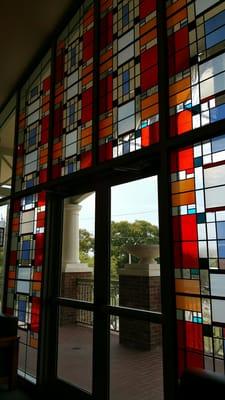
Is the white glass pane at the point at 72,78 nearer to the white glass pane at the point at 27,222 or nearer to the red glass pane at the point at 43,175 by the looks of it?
the red glass pane at the point at 43,175

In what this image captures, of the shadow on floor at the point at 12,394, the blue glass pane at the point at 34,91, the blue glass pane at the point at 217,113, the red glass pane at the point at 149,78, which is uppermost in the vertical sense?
the blue glass pane at the point at 34,91

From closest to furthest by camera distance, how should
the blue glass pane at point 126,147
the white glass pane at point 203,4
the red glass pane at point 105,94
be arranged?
the white glass pane at point 203,4
the blue glass pane at point 126,147
the red glass pane at point 105,94

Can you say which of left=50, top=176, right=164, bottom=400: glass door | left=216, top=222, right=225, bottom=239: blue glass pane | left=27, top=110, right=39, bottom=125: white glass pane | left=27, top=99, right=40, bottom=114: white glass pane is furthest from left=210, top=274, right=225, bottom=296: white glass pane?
left=27, top=99, right=40, bottom=114: white glass pane

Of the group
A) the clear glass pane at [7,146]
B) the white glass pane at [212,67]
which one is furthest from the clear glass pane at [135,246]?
the clear glass pane at [7,146]

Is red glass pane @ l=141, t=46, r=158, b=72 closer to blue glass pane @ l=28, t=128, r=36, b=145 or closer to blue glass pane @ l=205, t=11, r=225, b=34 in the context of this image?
blue glass pane @ l=205, t=11, r=225, b=34

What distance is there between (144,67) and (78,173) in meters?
1.20

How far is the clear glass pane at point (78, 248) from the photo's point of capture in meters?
3.43

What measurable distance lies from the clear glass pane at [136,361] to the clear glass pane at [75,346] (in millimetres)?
350

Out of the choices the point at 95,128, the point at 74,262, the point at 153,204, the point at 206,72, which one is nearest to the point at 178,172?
the point at 153,204

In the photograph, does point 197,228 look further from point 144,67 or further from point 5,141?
point 5,141

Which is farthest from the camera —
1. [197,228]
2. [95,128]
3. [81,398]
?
[95,128]

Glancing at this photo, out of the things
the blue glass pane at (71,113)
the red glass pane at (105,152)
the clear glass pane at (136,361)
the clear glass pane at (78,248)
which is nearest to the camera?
the clear glass pane at (136,361)

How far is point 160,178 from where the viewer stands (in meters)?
2.61

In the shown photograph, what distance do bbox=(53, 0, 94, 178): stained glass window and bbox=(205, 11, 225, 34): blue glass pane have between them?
145 cm
